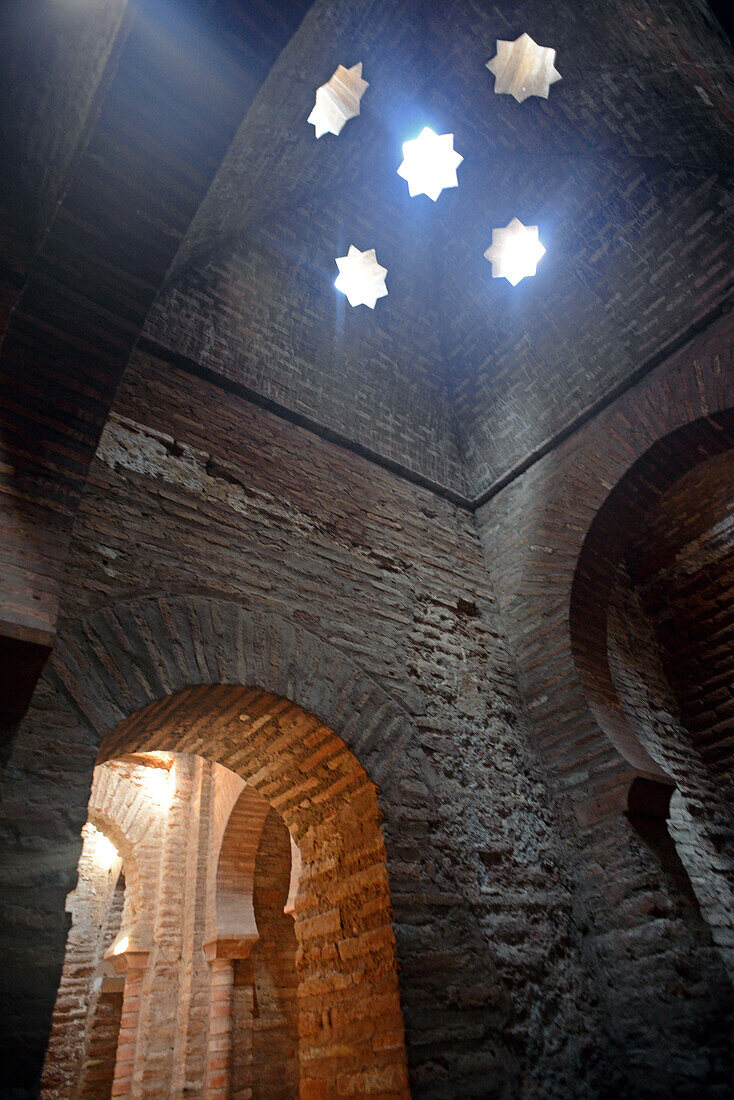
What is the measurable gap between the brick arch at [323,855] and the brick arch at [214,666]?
94 mm

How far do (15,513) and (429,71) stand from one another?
19.7ft

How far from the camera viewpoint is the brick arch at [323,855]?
106 inches

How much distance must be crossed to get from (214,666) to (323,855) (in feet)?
4.23

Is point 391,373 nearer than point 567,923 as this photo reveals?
No

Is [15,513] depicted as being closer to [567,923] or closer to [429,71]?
[567,923]

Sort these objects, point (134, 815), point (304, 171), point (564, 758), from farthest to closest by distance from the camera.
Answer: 1. point (134, 815)
2. point (304, 171)
3. point (564, 758)

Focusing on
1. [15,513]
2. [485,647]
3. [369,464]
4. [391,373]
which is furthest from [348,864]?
[391,373]

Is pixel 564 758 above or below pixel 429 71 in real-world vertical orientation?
below

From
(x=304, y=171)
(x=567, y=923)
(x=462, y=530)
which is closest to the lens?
(x=567, y=923)

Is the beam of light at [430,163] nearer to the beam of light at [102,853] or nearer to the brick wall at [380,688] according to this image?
the brick wall at [380,688]

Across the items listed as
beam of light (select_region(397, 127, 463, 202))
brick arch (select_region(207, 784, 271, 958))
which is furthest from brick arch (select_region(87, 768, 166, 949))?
beam of light (select_region(397, 127, 463, 202))

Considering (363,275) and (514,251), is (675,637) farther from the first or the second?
(363,275)

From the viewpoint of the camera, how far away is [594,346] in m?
5.38

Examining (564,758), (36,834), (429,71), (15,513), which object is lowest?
(36,834)
